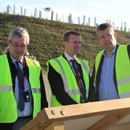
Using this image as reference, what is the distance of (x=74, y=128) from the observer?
1725 millimetres

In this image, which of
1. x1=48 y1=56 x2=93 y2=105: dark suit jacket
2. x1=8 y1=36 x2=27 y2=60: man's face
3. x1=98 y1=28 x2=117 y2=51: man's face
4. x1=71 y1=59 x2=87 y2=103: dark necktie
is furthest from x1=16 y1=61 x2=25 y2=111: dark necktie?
x1=98 y1=28 x2=117 y2=51: man's face

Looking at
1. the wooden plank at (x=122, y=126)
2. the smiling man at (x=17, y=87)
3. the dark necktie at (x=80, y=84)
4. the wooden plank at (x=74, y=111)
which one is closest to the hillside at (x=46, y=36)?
the dark necktie at (x=80, y=84)

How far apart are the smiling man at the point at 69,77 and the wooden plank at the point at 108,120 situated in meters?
1.50

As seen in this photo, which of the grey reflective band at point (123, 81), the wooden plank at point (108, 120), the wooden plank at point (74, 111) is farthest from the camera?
the grey reflective band at point (123, 81)

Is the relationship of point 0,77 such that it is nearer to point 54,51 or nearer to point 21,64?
point 21,64

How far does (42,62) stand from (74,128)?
2582 cm

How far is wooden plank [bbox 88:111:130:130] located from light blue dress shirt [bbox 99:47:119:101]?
5.96ft

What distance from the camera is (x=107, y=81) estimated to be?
364 cm

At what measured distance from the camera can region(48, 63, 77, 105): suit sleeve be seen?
10.8 feet

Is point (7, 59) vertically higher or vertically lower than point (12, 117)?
higher

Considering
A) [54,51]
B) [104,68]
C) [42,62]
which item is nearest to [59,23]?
[54,51]

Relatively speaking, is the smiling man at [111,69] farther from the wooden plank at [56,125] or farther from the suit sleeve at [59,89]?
the wooden plank at [56,125]

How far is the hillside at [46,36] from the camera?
30391 mm

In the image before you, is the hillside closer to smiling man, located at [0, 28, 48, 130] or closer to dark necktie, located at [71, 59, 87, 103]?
dark necktie, located at [71, 59, 87, 103]
